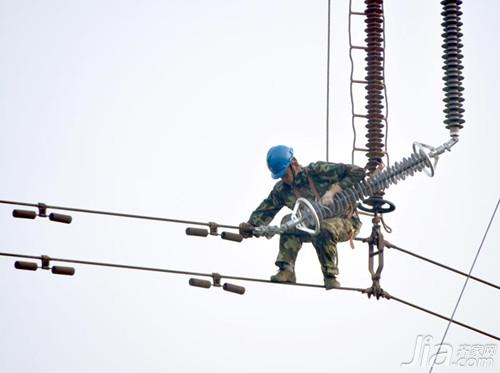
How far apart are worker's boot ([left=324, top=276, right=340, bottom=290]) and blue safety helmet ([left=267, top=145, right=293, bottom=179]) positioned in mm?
1737

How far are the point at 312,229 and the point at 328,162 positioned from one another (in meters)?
1.21

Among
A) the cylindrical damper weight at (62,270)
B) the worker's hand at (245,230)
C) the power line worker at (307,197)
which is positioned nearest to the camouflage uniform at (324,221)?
the power line worker at (307,197)

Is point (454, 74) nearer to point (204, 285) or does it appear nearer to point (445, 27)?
point (445, 27)

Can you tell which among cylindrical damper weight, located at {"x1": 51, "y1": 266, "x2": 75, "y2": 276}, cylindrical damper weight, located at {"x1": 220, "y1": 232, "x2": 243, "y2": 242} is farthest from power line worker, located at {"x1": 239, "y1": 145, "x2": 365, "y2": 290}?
cylindrical damper weight, located at {"x1": 51, "y1": 266, "x2": 75, "y2": 276}

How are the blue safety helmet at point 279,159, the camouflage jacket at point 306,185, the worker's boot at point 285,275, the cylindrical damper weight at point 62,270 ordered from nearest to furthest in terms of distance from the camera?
the cylindrical damper weight at point 62,270 < the camouflage jacket at point 306,185 < the worker's boot at point 285,275 < the blue safety helmet at point 279,159

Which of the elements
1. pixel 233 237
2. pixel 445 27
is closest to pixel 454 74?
pixel 445 27

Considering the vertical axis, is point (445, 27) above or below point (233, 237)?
above

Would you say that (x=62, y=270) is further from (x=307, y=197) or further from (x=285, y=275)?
(x=307, y=197)

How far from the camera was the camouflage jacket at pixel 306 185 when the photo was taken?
45.8 meters

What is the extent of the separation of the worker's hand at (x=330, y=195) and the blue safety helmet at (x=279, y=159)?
112 cm

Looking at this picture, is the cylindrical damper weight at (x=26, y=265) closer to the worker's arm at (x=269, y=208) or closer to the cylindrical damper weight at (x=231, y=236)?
the cylindrical damper weight at (x=231, y=236)

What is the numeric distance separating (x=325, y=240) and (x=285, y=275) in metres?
0.89

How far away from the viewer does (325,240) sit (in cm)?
4603

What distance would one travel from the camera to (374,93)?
45500mm
